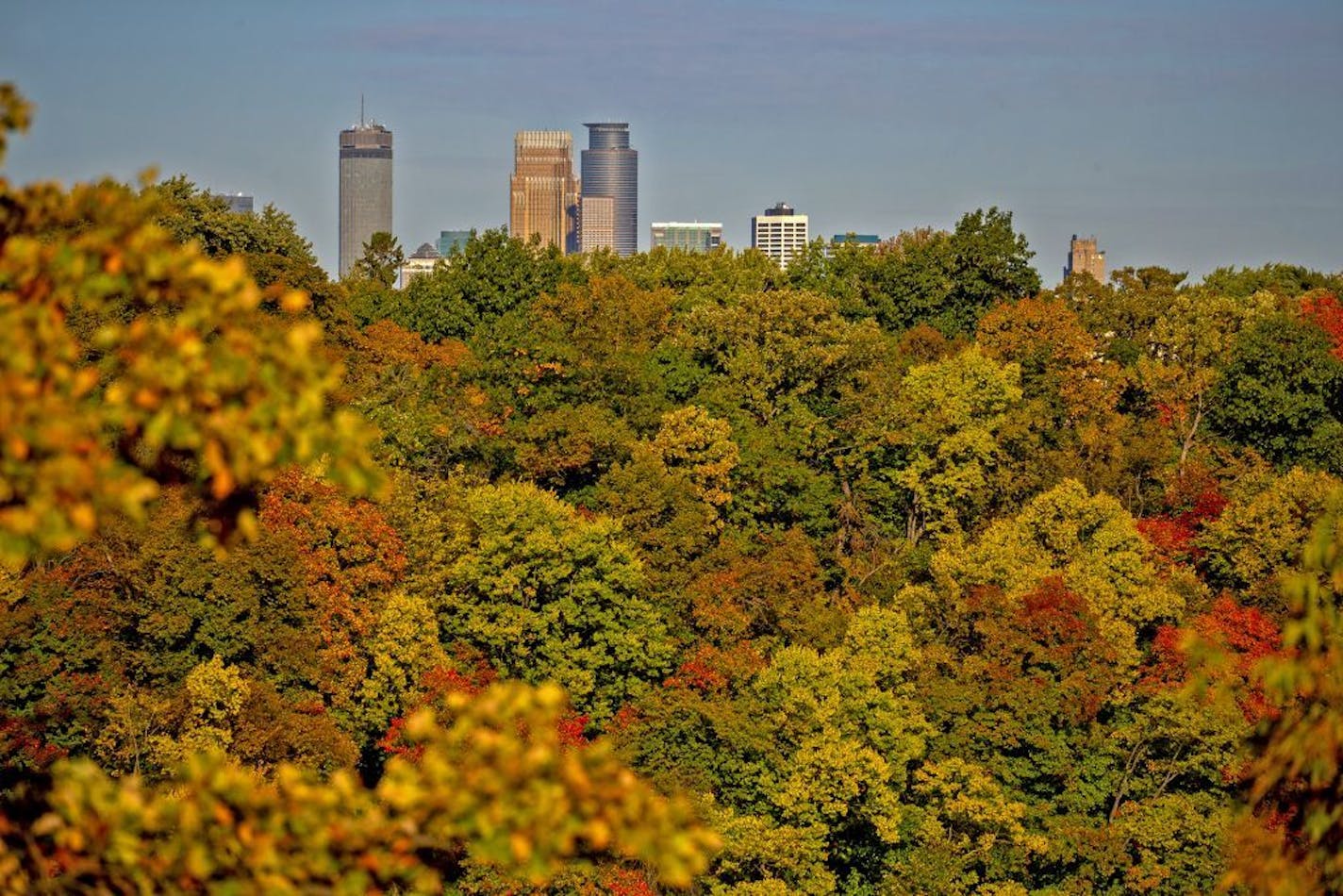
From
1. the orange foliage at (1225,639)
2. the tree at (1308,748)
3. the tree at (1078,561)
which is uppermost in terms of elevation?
the tree at (1308,748)

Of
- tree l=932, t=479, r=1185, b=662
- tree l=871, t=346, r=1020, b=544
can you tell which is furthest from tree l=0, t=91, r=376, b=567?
tree l=871, t=346, r=1020, b=544

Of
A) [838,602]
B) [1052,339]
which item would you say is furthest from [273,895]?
[1052,339]

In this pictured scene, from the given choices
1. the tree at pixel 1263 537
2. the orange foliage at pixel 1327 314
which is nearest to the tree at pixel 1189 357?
the orange foliage at pixel 1327 314

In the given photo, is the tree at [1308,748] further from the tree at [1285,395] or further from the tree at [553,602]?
the tree at [1285,395]

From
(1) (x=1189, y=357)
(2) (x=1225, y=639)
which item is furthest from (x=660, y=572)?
(1) (x=1189, y=357)

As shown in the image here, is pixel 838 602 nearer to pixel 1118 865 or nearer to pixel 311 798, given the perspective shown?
pixel 1118 865

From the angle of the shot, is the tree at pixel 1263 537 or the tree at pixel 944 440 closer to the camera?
the tree at pixel 1263 537

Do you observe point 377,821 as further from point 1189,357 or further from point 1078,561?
point 1189,357
